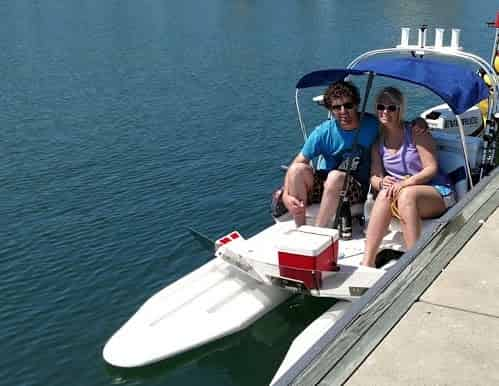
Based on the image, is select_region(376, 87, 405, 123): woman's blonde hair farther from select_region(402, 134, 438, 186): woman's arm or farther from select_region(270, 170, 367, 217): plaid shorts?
select_region(270, 170, 367, 217): plaid shorts

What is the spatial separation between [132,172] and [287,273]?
7936 mm

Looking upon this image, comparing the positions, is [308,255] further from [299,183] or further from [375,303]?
[299,183]

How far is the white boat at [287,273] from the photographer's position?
239 inches

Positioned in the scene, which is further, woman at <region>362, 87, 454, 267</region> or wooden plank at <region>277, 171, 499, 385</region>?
woman at <region>362, 87, 454, 267</region>

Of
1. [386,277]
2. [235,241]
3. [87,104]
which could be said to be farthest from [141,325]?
[87,104]

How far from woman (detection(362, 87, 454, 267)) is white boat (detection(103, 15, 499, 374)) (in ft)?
1.22

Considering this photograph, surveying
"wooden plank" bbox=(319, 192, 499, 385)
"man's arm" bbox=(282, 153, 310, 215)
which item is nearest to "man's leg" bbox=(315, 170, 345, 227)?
"man's arm" bbox=(282, 153, 310, 215)

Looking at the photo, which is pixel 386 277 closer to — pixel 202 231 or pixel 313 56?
pixel 202 231

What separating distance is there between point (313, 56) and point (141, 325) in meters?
22.2

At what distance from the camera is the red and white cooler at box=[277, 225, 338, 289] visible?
591 centimetres

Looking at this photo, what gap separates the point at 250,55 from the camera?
27.8m

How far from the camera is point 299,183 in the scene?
7148 mm

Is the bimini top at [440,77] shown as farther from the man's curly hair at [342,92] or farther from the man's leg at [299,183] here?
the man's leg at [299,183]

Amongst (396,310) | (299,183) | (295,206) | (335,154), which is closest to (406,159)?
(335,154)
